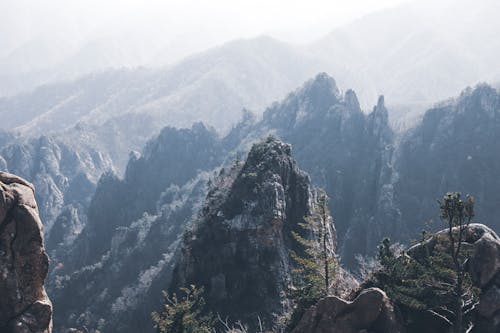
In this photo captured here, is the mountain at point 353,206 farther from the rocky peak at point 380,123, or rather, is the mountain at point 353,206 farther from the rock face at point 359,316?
the rock face at point 359,316

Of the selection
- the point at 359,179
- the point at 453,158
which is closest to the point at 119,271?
the point at 359,179

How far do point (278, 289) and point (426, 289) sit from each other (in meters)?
38.8

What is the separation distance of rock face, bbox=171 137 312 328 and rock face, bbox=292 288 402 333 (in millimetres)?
35067

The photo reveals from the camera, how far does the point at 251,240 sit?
7431cm

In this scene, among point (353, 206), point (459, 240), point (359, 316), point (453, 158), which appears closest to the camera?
point (459, 240)

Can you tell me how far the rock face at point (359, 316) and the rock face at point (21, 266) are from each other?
15.8 m

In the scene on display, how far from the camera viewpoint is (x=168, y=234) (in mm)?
174500

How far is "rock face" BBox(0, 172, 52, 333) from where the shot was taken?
3045 cm

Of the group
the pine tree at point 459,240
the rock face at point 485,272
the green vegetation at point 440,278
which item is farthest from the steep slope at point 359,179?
the pine tree at point 459,240

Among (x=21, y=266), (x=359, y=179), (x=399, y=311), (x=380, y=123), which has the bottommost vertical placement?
(x=359, y=179)

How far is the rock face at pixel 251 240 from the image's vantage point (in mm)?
70125

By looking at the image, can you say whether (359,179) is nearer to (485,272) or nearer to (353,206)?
(353,206)

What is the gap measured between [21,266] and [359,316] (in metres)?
19.5

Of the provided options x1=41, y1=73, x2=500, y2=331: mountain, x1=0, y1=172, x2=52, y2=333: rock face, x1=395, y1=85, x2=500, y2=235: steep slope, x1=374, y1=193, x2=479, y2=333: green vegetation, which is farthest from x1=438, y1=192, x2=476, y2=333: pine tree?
x1=395, y1=85, x2=500, y2=235: steep slope
